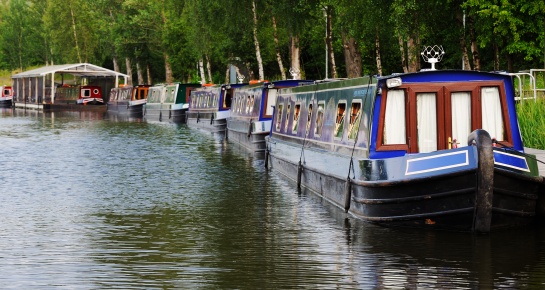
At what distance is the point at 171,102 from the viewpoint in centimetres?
5600

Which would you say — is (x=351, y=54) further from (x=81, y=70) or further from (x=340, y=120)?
(x=81, y=70)

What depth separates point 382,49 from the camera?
5656 cm

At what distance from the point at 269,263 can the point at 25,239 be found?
13.1 feet

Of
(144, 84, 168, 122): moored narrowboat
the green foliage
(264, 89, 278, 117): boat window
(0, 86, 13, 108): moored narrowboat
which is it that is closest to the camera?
(264, 89, 278, 117): boat window

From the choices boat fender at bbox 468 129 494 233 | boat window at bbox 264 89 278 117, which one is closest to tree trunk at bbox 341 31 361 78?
boat window at bbox 264 89 278 117

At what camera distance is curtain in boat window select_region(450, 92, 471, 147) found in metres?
14.9

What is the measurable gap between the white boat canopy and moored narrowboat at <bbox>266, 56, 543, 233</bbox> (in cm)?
6209

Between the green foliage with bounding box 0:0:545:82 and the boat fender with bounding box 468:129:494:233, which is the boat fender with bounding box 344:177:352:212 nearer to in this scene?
the boat fender with bounding box 468:129:494:233

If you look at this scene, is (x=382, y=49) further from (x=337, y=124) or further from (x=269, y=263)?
(x=269, y=263)

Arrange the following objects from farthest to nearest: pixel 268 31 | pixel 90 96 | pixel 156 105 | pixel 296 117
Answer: pixel 90 96
pixel 156 105
pixel 268 31
pixel 296 117

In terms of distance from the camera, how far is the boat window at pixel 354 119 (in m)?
16.3

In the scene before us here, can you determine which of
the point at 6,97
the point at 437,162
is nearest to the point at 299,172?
the point at 437,162

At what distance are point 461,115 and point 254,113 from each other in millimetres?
17312

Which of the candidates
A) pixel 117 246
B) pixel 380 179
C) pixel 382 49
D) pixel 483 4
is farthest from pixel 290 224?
pixel 382 49
